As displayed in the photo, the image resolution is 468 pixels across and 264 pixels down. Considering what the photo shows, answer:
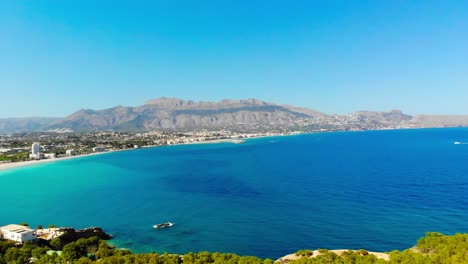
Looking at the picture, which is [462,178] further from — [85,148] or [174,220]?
→ [85,148]

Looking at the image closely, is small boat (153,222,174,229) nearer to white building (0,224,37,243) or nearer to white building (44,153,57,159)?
white building (0,224,37,243)

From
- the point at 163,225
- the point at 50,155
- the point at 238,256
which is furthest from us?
the point at 50,155

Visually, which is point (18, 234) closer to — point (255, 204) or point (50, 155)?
point (255, 204)

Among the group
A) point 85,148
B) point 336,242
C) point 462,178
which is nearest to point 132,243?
point 336,242

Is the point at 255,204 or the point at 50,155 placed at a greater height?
the point at 50,155

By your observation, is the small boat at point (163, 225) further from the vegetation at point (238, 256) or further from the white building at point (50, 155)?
the white building at point (50, 155)

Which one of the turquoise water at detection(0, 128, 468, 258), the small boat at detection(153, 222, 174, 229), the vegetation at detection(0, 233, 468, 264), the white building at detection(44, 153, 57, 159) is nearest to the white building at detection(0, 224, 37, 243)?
the vegetation at detection(0, 233, 468, 264)

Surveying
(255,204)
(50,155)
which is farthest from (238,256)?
(50,155)
